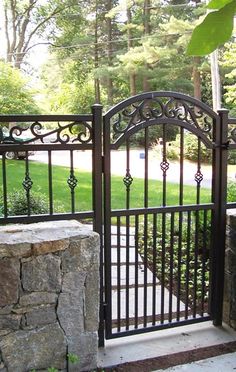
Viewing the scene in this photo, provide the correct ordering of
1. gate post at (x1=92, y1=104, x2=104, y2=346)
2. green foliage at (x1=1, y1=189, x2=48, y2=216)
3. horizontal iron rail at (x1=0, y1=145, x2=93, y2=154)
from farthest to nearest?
green foliage at (x1=1, y1=189, x2=48, y2=216) < gate post at (x1=92, y1=104, x2=104, y2=346) < horizontal iron rail at (x1=0, y1=145, x2=93, y2=154)

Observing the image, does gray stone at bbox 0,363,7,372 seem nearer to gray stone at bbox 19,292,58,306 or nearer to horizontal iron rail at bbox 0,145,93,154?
gray stone at bbox 19,292,58,306

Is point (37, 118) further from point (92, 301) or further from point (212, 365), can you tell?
point (212, 365)

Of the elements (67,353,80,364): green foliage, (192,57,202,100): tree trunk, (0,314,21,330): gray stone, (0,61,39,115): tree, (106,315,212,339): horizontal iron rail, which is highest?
(192,57,202,100): tree trunk

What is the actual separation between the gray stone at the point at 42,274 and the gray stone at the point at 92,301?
174 millimetres

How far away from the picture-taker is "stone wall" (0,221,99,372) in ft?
7.05

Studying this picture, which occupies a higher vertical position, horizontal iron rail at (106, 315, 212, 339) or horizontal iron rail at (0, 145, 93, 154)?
horizontal iron rail at (0, 145, 93, 154)

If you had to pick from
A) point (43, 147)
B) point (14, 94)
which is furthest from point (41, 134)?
point (14, 94)

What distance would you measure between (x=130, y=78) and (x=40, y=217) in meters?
16.6

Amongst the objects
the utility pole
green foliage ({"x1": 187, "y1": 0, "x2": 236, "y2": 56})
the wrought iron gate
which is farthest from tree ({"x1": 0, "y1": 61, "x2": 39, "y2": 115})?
green foliage ({"x1": 187, "y1": 0, "x2": 236, "y2": 56})

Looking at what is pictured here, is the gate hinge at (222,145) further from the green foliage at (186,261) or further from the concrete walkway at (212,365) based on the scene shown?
the concrete walkway at (212,365)

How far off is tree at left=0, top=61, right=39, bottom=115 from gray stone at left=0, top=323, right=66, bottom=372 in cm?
880

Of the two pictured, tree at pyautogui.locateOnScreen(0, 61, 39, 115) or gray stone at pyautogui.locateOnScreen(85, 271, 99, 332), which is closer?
gray stone at pyautogui.locateOnScreen(85, 271, 99, 332)

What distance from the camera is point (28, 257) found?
7.09 feet

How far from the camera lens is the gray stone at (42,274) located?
7.11 ft
